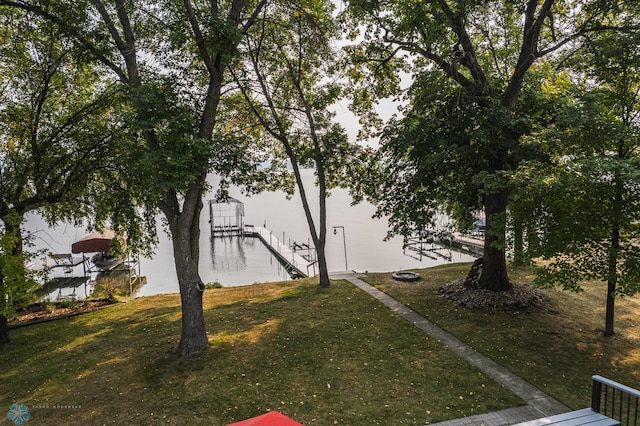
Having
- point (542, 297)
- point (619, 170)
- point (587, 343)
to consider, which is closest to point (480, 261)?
point (542, 297)

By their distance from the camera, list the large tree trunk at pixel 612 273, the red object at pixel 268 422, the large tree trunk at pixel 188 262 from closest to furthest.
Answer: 1. the red object at pixel 268 422
2. the large tree trunk at pixel 612 273
3. the large tree trunk at pixel 188 262

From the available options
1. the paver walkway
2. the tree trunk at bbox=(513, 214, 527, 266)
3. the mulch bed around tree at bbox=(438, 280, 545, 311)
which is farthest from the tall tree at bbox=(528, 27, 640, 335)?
the mulch bed around tree at bbox=(438, 280, 545, 311)

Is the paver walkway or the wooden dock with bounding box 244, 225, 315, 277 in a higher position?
the paver walkway

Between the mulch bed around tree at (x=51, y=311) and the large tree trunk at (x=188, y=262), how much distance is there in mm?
6456

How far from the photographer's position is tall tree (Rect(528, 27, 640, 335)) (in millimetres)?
7176

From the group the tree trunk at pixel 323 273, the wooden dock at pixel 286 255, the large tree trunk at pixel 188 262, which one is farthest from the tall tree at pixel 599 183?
the wooden dock at pixel 286 255

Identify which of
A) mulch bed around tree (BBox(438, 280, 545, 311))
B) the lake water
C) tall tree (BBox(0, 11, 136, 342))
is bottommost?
the lake water

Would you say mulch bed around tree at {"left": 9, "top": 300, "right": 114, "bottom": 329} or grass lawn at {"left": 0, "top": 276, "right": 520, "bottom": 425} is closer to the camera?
grass lawn at {"left": 0, "top": 276, "right": 520, "bottom": 425}

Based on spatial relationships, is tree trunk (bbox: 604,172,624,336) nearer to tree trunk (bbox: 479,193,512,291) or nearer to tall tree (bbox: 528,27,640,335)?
tall tree (bbox: 528,27,640,335)

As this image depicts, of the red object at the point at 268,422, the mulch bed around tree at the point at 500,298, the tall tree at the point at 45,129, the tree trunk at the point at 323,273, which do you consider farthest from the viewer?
the tree trunk at the point at 323,273

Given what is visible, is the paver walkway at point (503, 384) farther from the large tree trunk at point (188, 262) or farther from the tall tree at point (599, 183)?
the large tree trunk at point (188, 262)

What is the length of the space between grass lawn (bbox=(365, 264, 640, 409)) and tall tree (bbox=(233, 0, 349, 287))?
5.10 metres

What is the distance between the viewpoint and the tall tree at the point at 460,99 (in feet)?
32.6

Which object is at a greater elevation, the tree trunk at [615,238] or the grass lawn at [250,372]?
the tree trunk at [615,238]
